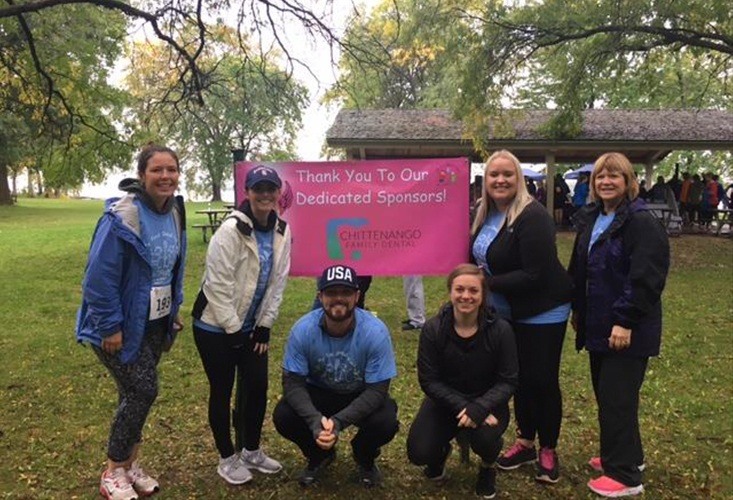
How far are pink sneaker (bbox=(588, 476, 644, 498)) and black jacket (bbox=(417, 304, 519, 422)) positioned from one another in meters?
0.69

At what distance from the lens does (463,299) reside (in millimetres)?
3342

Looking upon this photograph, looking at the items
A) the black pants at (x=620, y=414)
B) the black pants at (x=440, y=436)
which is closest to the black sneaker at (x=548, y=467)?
the black pants at (x=620, y=414)

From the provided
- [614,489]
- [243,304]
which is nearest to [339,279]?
[243,304]

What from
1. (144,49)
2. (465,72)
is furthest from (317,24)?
(465,72)

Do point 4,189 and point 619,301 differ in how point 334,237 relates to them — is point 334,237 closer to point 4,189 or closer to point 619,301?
point 619,301

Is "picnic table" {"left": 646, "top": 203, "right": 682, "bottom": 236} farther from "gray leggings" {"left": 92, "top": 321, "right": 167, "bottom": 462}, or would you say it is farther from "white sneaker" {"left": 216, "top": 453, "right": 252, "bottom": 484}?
"gray leggings" {"left": 92, "top": 321, "right": 167, "bottom": 462}

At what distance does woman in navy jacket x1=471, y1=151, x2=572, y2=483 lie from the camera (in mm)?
3408

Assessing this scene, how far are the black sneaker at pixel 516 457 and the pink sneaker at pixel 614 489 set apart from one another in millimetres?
457

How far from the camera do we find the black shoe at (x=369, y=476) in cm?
359

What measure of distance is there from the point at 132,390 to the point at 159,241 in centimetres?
79

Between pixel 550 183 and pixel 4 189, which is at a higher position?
pixel 4 189

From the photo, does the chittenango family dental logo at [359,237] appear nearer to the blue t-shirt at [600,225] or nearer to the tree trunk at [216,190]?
the blue t-shirt at [600,225]

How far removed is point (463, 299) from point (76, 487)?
2.49 meters

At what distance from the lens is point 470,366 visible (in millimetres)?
3408
